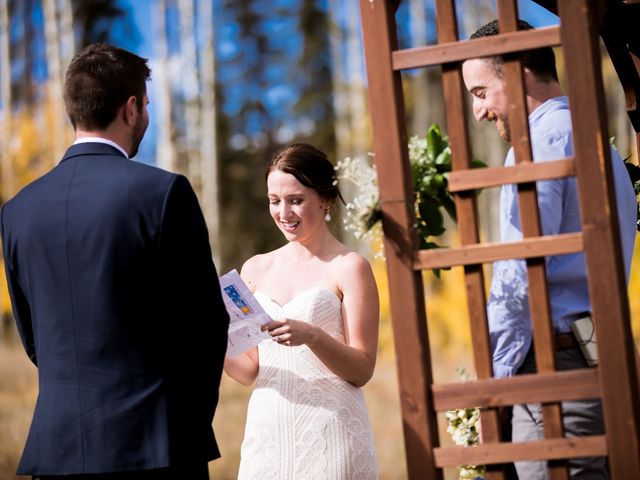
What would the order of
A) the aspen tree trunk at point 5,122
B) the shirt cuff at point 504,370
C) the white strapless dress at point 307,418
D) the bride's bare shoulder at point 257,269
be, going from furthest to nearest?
the aspen tree trunk at point 5,122, the bride's bare shoulder at point 257,269, the white strapless dress at point 307,418, the shirt cuff at point 504,370

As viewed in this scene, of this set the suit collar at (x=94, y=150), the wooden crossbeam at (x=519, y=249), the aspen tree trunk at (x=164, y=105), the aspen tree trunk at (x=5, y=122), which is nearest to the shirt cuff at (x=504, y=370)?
the wooden crossbeam at (x=519, y=249)

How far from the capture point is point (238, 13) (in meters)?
21.9

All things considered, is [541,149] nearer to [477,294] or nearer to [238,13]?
[477,294]

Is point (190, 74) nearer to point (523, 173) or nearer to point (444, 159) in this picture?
point (444, 159)

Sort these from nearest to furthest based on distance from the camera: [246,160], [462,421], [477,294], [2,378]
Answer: [477,294] → [462,421] → [2,378] → [246,160]

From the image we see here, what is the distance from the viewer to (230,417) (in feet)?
35.5

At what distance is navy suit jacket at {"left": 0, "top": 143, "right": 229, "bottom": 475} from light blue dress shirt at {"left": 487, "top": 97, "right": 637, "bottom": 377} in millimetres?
868

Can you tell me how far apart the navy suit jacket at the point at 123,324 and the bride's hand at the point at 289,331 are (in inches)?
21.1

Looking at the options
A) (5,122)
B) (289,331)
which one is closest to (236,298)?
(289,331)

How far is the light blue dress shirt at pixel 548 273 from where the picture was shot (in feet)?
9.15

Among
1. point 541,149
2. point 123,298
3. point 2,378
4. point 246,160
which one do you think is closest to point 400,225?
point 541,149

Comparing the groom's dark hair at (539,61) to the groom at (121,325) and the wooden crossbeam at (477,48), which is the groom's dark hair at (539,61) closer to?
the wooden crossbeam at (477,48)

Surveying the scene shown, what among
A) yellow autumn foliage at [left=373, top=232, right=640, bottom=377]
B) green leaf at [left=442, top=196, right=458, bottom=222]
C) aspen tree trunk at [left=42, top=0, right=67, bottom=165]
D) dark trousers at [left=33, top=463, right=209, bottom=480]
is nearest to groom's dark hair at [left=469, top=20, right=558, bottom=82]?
green leaf at [left=442, top=196, right=458, bottom=222]

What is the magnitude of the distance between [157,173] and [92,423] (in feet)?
2.24
